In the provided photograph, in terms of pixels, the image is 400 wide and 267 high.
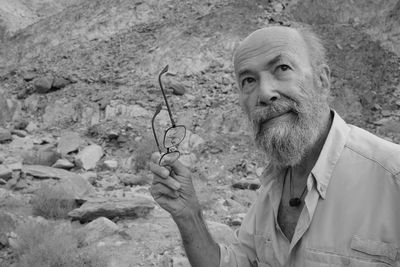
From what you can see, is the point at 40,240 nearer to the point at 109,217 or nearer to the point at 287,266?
the point at 109,217

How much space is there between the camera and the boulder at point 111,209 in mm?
5875

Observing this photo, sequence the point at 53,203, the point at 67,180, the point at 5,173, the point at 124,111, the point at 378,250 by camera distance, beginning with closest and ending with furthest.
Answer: the point at 378,250 < the point at 53,203 < the point at 67,180 < the point at 5,173 < the point at 124,111

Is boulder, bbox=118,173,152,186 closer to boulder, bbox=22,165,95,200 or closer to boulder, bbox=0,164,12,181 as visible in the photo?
boulder, bbox=22,165,95,200

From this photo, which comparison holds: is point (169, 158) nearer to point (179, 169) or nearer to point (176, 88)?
point (179, 169)

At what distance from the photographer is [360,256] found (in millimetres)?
1721

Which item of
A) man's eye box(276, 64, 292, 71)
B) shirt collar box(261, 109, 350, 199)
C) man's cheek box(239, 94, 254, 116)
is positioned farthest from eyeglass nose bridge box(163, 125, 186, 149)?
shirt collar box(261, 109, 350, 199)

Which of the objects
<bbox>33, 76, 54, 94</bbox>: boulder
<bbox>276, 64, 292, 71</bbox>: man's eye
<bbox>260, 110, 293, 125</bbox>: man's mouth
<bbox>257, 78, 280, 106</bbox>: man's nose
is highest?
<bbox>276, 64, 292, 71</bbox>: man's eye

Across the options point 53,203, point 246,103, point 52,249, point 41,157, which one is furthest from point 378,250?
point 41,157

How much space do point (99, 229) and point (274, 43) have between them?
13.0ft

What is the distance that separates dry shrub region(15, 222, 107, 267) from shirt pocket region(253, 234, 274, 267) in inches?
112

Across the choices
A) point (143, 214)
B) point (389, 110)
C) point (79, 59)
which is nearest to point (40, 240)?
point (143, 214)

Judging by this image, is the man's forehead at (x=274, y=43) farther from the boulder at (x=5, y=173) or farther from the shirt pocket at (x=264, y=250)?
the boulder at (x=5, y=173)

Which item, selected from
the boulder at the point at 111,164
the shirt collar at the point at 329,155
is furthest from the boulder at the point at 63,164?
the shirt collar at the point at 329,155

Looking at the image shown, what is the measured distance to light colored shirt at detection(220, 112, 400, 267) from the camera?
1.69 m
